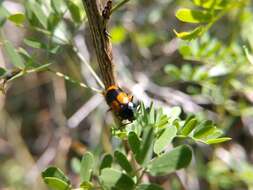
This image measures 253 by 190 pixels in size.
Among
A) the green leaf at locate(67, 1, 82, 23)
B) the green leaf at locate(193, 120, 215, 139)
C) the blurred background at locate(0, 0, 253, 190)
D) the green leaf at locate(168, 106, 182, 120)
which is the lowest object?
the blurred background at locate(0, 0, 253, 190)

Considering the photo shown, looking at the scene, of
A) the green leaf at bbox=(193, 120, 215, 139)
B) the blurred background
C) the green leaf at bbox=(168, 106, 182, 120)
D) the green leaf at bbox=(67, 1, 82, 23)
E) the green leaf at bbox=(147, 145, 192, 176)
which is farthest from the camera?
A: the blurred background

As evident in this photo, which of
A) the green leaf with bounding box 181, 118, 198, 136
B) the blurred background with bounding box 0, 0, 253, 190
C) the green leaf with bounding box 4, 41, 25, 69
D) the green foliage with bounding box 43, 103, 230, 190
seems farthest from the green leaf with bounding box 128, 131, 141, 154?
the blurred background with bounding box 0, 0, 253, 190

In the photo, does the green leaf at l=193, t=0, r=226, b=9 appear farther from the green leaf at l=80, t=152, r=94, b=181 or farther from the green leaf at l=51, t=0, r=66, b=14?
the green leaf at l=80, t=152, r=94, b=181

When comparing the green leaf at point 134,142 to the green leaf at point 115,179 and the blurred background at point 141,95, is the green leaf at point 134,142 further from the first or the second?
the blurred background at point 141,95

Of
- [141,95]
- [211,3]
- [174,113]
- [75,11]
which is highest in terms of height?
[75,11]

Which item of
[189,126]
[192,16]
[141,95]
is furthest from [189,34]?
[141,95]

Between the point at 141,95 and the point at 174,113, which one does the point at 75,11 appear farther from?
the point at 141,95

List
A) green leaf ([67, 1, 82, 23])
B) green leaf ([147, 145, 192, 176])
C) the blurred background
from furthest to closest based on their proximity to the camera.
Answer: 1. the blurred background
2. green leaf ([67, 1, 82, 23])
3. green leaf ([147, 145, 192, 176])
